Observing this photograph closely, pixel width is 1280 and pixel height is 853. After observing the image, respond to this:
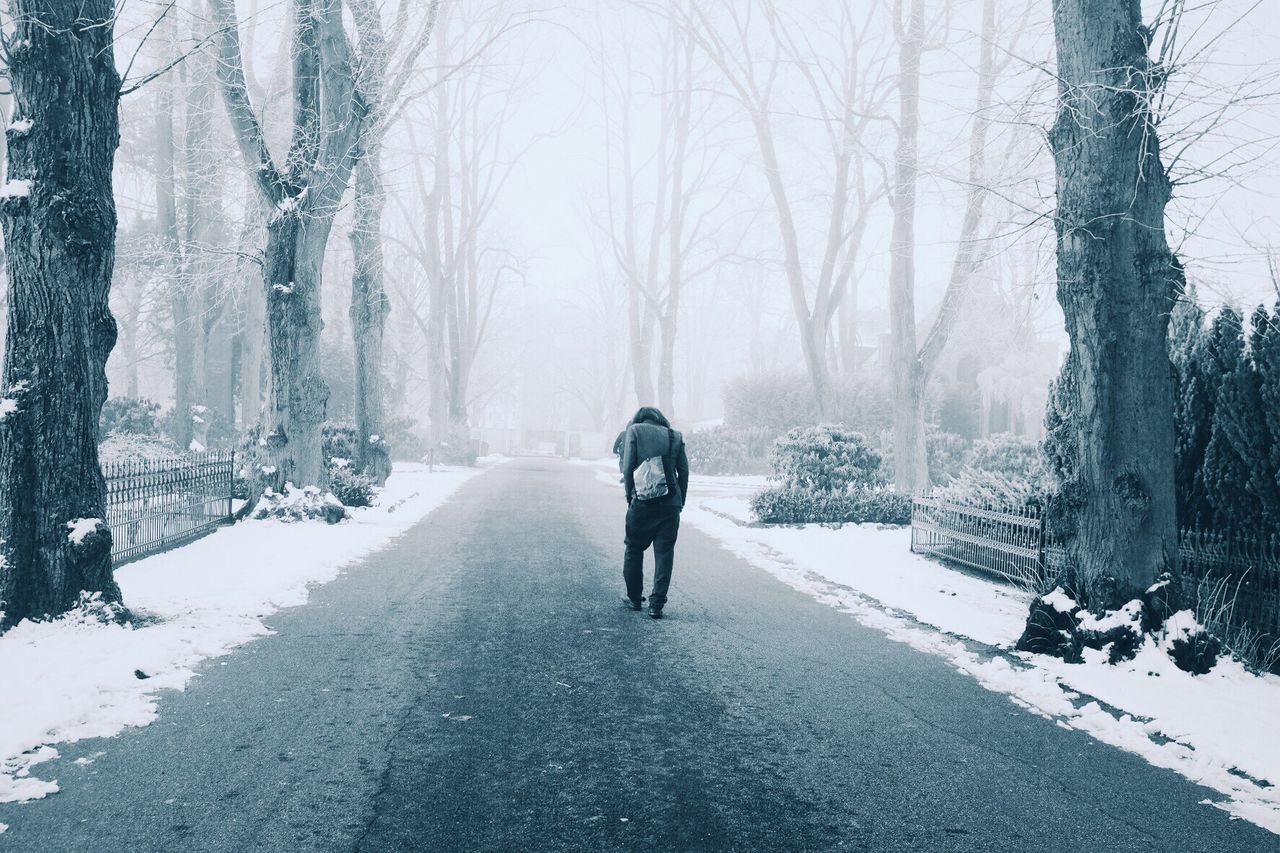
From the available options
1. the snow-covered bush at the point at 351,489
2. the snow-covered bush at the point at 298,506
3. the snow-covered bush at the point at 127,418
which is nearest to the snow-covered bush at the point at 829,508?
the snow-covered bush at the point at 351,489

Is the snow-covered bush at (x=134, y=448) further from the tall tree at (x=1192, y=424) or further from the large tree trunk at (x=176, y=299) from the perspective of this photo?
the tall tree at (x=1192, y=424)

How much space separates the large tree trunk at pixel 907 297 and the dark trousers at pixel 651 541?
11529 millimetres

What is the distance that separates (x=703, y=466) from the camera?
1416 inches

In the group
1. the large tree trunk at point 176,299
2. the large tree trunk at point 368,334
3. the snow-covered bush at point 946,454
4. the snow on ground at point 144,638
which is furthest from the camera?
the snow-covered bush at point 946,454

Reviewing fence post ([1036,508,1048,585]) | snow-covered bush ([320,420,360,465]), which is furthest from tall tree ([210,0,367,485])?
fence post ([1036,508,1048,585])

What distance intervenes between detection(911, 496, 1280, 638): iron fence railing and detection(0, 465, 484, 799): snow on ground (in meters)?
6.85

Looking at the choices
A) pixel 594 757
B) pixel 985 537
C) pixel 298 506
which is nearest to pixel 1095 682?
pixel 594 757

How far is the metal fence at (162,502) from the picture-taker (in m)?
9.96

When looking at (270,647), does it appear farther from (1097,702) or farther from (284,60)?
(284,60)

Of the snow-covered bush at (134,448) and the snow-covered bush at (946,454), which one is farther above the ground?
the snow-covered bush at (134,448)

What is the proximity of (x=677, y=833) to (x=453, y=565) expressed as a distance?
7.61 m

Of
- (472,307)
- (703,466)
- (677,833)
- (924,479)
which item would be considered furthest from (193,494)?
(472,307)

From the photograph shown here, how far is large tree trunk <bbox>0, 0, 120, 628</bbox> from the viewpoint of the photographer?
22.0ft

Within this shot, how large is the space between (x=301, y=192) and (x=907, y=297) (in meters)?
12.1
